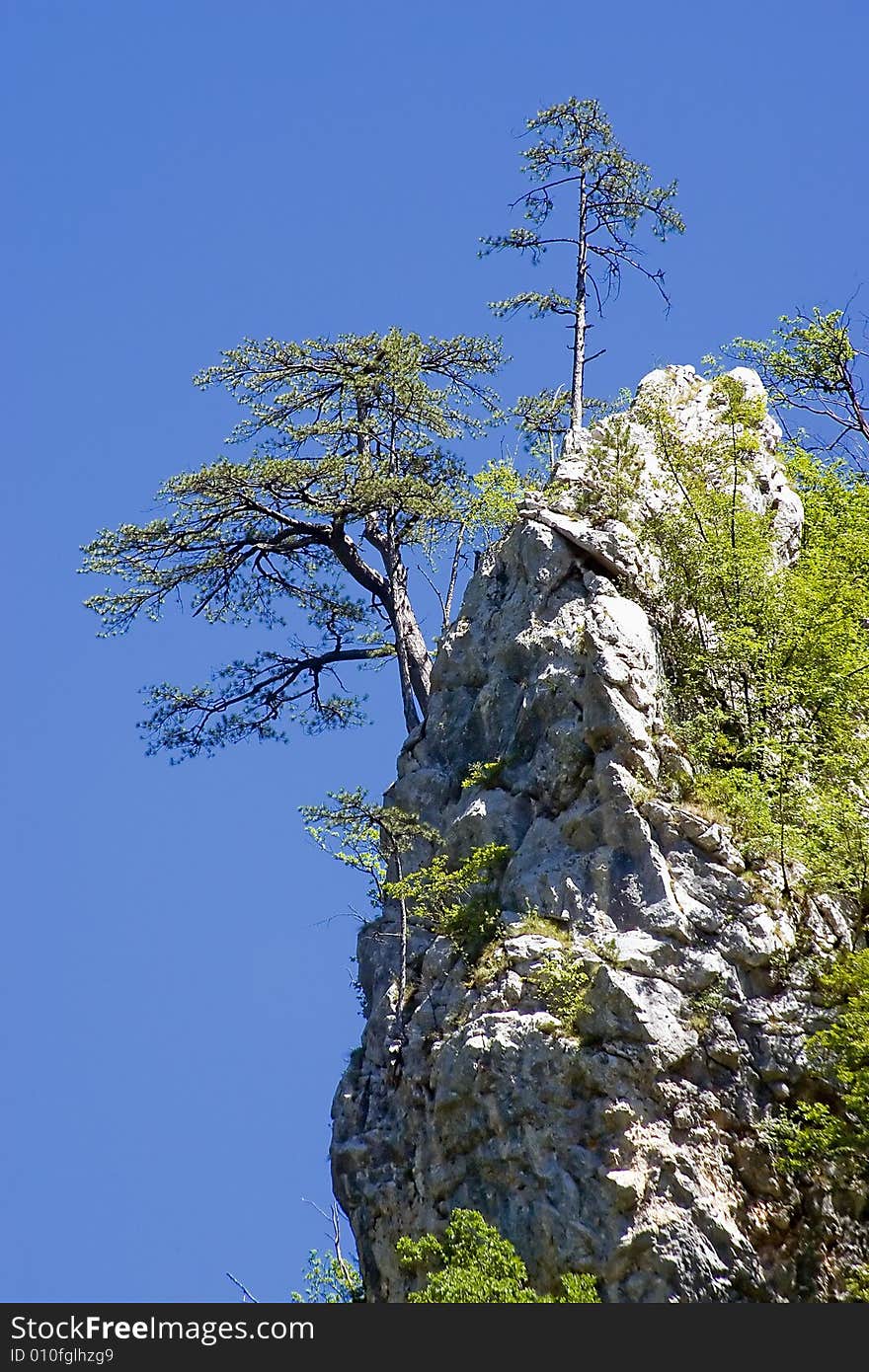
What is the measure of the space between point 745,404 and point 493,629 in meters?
4.96

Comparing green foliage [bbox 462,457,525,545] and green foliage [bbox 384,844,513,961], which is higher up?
green foliage [bbox 462,457,525,545]

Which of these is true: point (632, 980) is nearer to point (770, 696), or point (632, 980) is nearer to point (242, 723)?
point (770, 696)

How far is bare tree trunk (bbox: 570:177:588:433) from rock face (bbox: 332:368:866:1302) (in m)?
6.22

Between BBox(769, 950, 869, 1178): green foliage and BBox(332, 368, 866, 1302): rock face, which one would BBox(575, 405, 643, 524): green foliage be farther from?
BBox(769, 950, 869, 1178): green foliage

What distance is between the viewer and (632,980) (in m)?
15.5

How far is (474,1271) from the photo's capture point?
14023 mm

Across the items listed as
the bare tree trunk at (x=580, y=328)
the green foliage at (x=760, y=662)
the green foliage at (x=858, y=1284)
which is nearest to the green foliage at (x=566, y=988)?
the green foliage at (x=760, y=662)

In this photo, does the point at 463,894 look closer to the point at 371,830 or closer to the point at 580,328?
the point at 371,830

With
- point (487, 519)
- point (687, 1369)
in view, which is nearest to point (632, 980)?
point (687, 1369)

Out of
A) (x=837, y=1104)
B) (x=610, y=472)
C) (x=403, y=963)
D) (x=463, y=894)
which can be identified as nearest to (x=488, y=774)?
(x=463, y=894)

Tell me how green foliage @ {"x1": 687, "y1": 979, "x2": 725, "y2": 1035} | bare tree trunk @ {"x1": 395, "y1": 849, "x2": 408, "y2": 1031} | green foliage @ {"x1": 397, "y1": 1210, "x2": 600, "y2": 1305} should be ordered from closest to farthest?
green foliage @ {"x1": 397, "y1": 1210, "x2": 600, "y2": 1305} → green foliage @ {"x1": 687, "y1": 979, "x2": 725, "y2": 1035} → bare tree trunk @ {"x1": 395, "y1": 849, "x2": 408, "y2": 1031}

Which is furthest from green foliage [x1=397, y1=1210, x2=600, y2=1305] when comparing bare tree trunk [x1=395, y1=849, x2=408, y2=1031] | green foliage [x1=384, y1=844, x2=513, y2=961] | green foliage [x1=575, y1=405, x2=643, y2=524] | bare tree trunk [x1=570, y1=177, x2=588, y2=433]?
bare tree trunk [x1=570, y1=177, x2=588, y2=433]

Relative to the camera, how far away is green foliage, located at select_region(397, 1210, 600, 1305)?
13758 mm

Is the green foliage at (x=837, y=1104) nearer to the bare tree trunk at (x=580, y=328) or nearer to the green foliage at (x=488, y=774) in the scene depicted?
the green foliage at (x=488, y=774)
